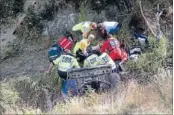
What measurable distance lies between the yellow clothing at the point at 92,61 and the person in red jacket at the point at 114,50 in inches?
20.6

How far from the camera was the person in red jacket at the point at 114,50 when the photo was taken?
1852cm

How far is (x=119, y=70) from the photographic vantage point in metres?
18.3

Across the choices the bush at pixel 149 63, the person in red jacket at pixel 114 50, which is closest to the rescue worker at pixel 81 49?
the person in red jacket at pixel 114 50

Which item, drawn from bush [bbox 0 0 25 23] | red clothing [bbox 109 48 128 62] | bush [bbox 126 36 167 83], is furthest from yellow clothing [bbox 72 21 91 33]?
bush [bbox 0 0 25 23]

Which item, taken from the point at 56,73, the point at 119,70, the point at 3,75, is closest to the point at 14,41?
the point at 3,75

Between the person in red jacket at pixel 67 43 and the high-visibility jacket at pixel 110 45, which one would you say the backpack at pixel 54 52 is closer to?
the person in red jacket at pixel 67 43

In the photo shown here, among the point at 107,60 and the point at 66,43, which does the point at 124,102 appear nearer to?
the point at 107,60

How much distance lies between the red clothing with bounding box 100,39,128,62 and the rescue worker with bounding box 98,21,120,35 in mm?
658

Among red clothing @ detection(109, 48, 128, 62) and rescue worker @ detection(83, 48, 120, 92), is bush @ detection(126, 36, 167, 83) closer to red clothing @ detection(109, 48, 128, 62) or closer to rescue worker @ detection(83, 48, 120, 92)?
red clothing @ detection(109, 48, 128, 62)

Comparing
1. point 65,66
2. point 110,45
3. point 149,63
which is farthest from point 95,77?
point 149,63

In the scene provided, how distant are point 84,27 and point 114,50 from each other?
1323 millimetres

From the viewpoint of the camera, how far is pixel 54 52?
19312mm

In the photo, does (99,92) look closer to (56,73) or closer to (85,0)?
(56,73)

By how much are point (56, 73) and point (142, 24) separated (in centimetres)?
332
